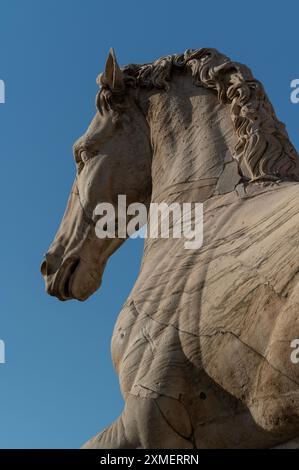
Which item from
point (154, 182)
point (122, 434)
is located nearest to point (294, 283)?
point (122, 434)

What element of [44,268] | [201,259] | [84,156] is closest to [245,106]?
Answer: [201,259]

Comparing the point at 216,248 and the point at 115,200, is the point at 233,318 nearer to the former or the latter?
the point at 216,248

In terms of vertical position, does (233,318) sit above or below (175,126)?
below

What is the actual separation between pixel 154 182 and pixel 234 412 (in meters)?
1.70

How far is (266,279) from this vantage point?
183 inches

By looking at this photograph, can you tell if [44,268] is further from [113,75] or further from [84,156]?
[113,75]

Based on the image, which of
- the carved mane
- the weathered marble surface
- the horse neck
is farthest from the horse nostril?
the carved mane

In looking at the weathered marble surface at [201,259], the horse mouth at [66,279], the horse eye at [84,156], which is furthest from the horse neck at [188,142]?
the horse mouth at [66,279]

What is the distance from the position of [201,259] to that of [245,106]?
39.8 inches

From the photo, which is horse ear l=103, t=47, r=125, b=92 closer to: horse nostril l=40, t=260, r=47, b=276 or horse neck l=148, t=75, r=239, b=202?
horse neck l=148, t=75, r=239, b=202

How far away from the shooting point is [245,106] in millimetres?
5613

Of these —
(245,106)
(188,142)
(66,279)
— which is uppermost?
(245,106)

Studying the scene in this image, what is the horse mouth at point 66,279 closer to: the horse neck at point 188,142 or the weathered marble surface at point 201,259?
the weathered marble surface at point 201,259

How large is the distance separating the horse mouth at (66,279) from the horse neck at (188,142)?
0.84 m
